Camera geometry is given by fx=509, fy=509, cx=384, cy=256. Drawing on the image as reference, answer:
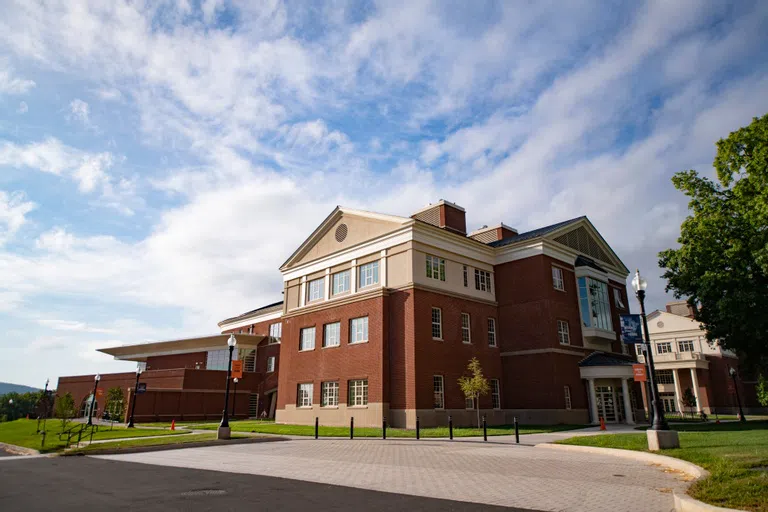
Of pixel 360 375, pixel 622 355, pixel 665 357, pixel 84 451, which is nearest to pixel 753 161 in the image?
pixel 622 355

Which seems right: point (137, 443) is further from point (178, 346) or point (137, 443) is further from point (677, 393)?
point (677, 393)

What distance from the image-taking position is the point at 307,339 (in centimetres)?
3769

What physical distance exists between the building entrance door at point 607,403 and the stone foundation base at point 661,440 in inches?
796

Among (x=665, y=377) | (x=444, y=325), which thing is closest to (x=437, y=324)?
(x=444, y=325)

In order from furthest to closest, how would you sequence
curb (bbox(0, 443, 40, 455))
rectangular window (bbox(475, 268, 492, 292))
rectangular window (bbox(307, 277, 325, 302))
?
rectangular window (bbox(307, 277, 325, 302)) → rectangular window (bbox(475, 268, 492, 292)) → curb (bbox(0, 443, 40, 455))

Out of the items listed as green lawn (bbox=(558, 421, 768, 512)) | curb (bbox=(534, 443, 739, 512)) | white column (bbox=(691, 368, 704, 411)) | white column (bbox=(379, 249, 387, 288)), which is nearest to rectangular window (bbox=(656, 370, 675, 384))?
white column (bbox=(691, 368, 704, 411))

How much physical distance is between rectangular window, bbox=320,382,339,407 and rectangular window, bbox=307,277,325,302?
6.75 metres

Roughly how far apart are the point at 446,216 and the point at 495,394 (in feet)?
42.9

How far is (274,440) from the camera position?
22953mm

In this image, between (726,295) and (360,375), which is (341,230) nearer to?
(360,375)

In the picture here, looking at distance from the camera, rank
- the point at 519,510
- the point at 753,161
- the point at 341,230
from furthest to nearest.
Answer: the point at 341,230, the point at 753,161, the point at 519,510

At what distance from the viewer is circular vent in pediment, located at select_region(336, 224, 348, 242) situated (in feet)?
121

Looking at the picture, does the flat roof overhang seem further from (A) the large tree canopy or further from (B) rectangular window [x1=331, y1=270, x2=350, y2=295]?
(A) the large tree canopy

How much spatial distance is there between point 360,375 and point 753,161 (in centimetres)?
2423
